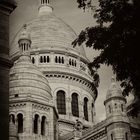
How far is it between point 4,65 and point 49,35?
119 feet

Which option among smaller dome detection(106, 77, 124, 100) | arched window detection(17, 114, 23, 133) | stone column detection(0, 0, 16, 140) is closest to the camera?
stone column detection(0, 0, 16, 140)

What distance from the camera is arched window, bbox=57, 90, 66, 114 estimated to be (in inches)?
1806

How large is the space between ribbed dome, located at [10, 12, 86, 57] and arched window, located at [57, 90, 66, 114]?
5.52 metres

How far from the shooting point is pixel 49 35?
2032 inches

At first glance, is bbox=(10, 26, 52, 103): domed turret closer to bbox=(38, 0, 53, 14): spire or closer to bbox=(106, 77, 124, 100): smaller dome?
bbox=(106, 77, 124, 100): smaller dome

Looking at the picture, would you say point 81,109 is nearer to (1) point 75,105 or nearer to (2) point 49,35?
(1) point 75,105

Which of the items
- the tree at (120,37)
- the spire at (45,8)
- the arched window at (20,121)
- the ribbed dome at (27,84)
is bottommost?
the tree at (120,37)

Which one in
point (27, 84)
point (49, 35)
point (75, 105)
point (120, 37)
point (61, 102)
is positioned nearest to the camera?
point (120, 37)

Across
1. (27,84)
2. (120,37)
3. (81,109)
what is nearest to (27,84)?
(27,84)

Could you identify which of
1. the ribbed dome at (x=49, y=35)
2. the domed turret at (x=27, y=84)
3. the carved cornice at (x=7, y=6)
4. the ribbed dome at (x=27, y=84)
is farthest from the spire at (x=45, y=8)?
the carved cornice at (x=7, y=6)

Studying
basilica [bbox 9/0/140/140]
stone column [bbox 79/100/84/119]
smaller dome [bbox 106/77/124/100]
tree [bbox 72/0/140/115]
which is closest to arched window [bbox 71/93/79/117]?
basilica [bbox 9/0/140/140]

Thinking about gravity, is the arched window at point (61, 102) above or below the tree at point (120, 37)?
above

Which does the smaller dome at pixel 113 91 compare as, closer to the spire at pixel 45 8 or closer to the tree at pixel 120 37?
the tree at pixel 120 37

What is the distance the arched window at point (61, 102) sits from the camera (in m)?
45.9
